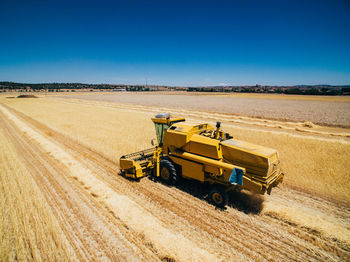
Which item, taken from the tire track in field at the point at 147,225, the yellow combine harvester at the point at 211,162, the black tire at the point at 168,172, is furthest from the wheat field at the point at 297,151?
the black tire at the point at 168,172

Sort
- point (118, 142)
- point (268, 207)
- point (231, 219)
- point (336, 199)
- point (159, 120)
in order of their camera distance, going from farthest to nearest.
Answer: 1. point (118, 142)
2. point (159, 120)
3. point (336, 199)
4. point (268, 207)
5. point (231, 219)

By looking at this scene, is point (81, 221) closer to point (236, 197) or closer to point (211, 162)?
point (211, 162)

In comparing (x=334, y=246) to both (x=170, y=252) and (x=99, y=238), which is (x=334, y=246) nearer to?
(x=170, y=252)

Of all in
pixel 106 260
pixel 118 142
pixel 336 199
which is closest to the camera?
pixel 106 260

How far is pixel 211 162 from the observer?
5746 mm

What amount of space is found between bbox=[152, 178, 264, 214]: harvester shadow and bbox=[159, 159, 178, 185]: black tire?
1.39ft

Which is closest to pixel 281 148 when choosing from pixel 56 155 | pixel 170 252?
pixel 170 252

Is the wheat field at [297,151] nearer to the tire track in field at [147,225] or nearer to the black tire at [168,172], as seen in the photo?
the tire track in field at [147,225]

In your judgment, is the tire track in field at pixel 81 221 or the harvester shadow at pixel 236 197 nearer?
the tire track in field at pixel 81 221

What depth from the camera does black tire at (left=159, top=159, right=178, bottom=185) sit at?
272 inches

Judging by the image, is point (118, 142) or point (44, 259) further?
point (118, 142)

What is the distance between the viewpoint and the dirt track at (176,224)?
14.4ft

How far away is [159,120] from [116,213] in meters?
4.00

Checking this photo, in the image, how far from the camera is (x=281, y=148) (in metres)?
10.8
